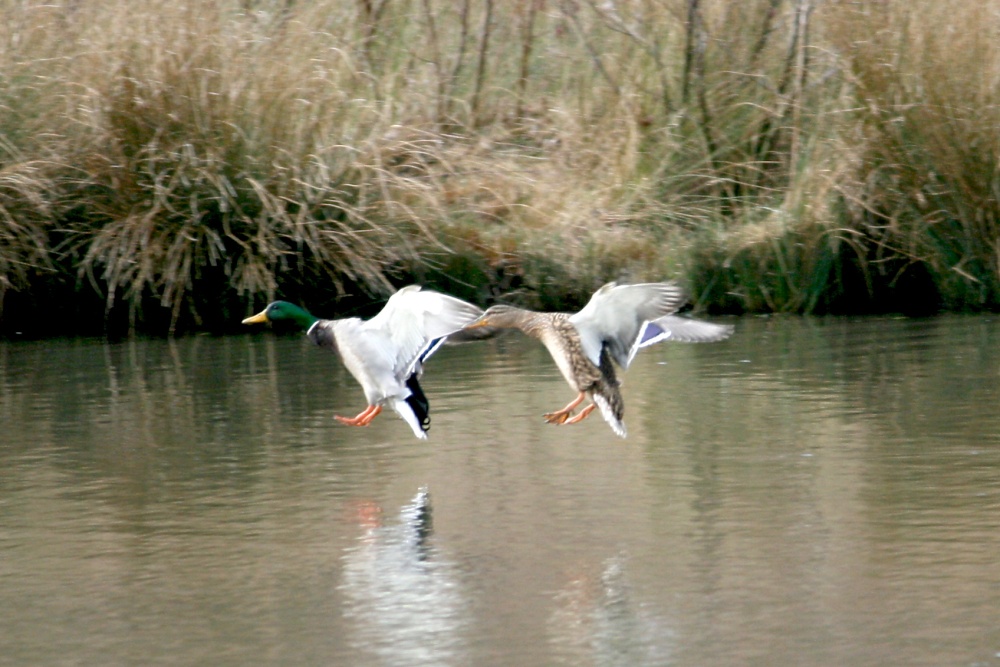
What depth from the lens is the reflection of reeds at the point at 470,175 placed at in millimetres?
11742

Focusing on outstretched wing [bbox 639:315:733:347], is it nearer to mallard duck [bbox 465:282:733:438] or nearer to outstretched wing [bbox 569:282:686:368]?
mallard duck [bbox 465:282:733:438]

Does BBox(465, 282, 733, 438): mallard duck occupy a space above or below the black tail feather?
above

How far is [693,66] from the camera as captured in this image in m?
13.6

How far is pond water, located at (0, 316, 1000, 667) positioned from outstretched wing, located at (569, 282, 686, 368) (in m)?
0.42

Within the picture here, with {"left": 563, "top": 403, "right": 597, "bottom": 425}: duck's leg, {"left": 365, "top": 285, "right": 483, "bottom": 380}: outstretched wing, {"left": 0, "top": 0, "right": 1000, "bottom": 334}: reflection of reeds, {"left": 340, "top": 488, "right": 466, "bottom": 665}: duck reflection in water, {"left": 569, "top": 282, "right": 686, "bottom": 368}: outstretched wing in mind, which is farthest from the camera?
{"left": 0, "top": 0, "right": 1000, "bottom": 334}: reflection of reeds

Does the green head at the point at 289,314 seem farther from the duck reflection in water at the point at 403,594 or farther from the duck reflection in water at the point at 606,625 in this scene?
the duck reflection in water at the point at 606,625

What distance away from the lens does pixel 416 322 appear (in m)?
7.24

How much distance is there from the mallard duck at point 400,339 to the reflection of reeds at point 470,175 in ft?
14.4

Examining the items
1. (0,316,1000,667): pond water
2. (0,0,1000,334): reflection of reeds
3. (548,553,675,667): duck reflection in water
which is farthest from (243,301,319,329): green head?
(0,0,1000,334): reflection of reeds

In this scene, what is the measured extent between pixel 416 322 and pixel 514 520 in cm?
133

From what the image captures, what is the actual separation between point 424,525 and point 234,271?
20.2ft

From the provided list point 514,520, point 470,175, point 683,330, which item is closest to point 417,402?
point 683,330

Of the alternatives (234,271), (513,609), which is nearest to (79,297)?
(234,271)

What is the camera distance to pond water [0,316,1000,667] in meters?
4.80
